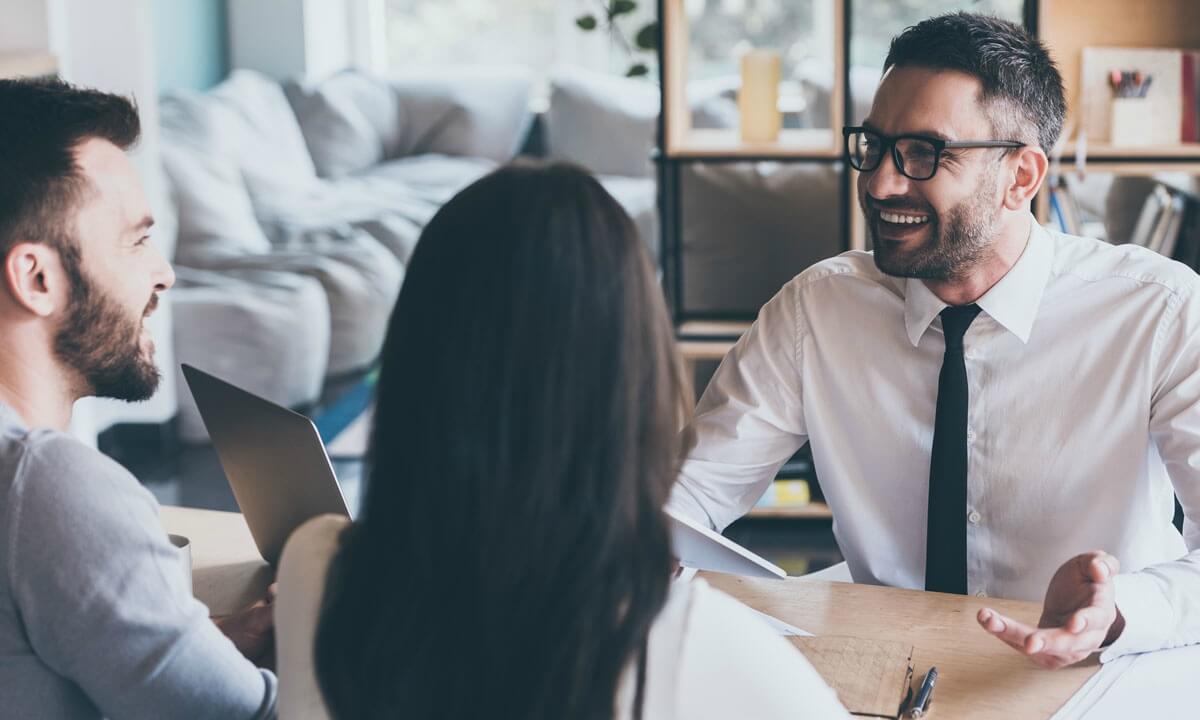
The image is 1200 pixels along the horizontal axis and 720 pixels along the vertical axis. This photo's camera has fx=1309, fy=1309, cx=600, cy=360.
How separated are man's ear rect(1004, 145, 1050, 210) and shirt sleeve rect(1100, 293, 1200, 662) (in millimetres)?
218

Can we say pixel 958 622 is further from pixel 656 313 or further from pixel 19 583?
pixel 19 583

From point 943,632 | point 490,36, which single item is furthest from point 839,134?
point 490,36

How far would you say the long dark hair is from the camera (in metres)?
0.78

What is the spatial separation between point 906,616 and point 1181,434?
428 mm

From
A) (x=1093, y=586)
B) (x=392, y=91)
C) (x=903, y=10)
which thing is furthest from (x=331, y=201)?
(x=1093, y=586)

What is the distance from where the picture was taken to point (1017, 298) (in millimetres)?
1605

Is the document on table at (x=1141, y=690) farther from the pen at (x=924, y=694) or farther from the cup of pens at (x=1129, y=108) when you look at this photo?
the cup of pens at (x=1129, y=108)

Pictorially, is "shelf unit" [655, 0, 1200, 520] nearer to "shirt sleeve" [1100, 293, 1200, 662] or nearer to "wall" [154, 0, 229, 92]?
"shirt sleeve" [1100, 293, 1200, 662]

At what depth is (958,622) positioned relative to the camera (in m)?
1.32

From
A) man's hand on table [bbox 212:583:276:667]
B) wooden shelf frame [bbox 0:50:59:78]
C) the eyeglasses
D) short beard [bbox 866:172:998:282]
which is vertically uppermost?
wooden shelf frame [bbox 0:50:59:78]

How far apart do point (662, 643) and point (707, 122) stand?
4.49 metres

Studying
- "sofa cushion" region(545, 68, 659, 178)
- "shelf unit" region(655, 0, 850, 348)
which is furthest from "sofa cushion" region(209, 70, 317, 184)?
"shelf unit" region(655, 0, 850, 348)

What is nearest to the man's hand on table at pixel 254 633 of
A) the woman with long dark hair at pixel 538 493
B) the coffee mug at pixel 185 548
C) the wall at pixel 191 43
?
the coffee mug at pixel 185 548

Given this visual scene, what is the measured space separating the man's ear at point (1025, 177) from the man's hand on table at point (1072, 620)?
0.54 metres
